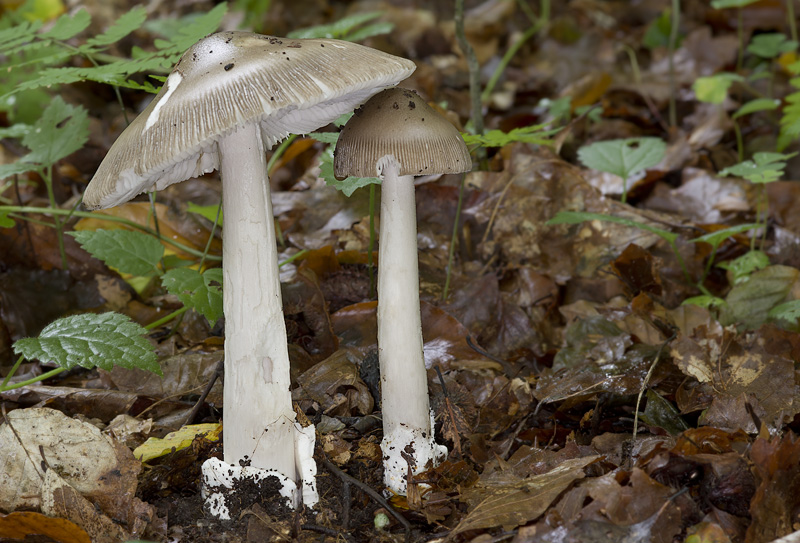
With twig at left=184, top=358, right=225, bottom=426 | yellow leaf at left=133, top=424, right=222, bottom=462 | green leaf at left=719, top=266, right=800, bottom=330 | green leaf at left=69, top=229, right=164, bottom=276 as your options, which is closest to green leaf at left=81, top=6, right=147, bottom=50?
green leaf at left=69, top=229, right=164, bottom=276

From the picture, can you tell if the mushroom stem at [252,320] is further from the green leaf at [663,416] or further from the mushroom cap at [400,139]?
the green leaf at [663,416]

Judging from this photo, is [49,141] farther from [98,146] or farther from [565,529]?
[565,529]

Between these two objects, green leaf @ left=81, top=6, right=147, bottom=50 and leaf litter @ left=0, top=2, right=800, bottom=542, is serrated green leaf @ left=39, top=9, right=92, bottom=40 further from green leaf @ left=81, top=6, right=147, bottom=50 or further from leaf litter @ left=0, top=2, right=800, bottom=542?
leaf litter @ left=0, top=2, right=800, bottom=542

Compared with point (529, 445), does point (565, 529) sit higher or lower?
higher

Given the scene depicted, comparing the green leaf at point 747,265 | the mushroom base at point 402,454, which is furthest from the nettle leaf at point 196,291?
the green leaf at point 747,265

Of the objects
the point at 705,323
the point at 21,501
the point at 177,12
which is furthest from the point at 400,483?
the point at 177,12

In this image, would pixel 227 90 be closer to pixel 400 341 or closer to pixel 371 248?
pixel 400 341
